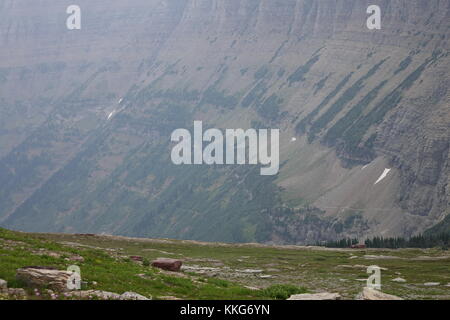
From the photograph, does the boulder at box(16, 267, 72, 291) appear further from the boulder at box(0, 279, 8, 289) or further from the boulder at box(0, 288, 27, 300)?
the boulder at box(0, 288, 27, 300)

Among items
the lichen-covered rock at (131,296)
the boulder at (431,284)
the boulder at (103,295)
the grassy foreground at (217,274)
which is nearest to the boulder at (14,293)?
the grassy foreground at (217,274)

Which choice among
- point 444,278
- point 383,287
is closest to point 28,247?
point 383,287

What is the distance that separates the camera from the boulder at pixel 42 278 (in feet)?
131

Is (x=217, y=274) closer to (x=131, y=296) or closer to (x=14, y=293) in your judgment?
(x=131, y=296)

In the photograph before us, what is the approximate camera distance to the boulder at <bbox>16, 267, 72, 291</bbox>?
3991cm

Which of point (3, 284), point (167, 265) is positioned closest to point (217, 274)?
point (167, 265)

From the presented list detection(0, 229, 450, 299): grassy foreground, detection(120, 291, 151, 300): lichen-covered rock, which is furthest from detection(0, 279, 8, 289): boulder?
detection(120, 291, 151, 300): lichen-covered rock

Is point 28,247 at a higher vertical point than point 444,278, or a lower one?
higher

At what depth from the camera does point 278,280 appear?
232 ft

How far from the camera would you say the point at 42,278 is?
40.2m
